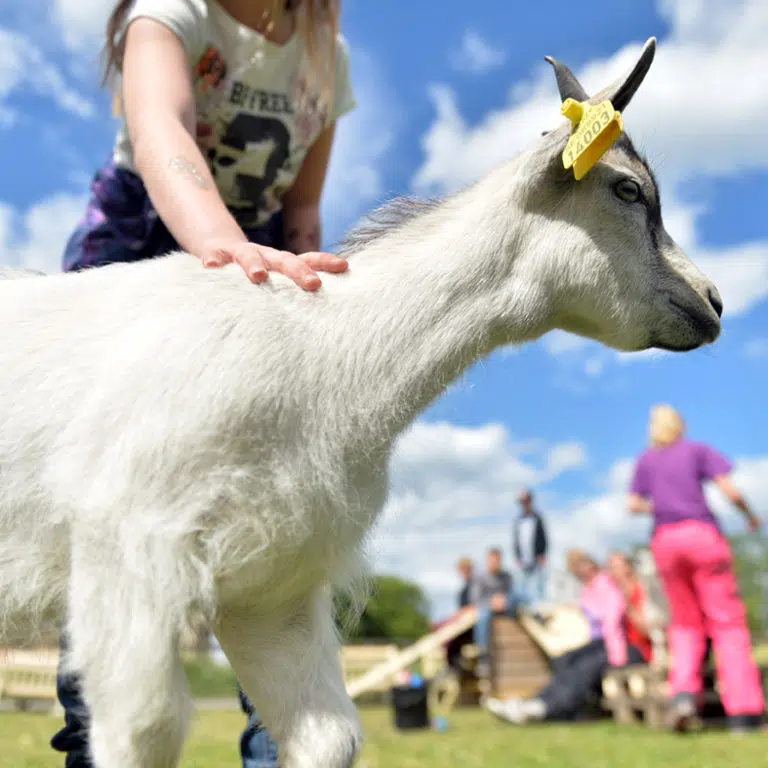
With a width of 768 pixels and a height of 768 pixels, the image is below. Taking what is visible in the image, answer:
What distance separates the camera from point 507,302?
269 centimetres

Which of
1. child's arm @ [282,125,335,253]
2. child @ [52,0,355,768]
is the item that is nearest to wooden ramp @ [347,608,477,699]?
child's arm @ [282,125,335,253]

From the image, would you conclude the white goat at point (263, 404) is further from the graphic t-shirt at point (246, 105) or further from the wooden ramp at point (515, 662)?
the wooden ramp at point (515, 662)

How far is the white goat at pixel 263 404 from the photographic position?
2.29m

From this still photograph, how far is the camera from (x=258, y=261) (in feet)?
8.39

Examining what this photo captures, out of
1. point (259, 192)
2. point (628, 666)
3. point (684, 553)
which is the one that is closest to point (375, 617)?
point (628, 666)

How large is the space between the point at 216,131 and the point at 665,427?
20.3 ft

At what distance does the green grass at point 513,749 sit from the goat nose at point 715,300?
3338 millimetres

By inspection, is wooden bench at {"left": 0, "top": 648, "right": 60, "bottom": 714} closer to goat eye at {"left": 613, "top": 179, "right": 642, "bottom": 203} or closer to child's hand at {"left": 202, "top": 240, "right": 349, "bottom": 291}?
child's hand at {"left": 202, "top": 240, "right": 349, "bottom": 291}

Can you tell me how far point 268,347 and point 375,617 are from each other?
140 feet

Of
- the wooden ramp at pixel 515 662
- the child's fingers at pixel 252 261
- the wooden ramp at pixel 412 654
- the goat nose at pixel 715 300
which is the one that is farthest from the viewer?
the wooden ramp at pixel 412 654

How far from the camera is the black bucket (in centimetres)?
1033

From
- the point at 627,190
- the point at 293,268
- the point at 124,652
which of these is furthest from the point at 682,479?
the point at 124,652

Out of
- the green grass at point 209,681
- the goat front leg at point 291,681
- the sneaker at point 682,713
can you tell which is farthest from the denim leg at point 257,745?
the green grass at point 209,681

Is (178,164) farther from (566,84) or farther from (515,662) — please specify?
(515,662)
